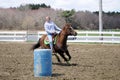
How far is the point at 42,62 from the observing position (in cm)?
1277

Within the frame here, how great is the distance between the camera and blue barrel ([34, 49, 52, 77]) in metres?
12.6

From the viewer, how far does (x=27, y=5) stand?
78.2 meters

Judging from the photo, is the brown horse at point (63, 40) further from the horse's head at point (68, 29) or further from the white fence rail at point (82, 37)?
the white fence rail at point (82, 37)

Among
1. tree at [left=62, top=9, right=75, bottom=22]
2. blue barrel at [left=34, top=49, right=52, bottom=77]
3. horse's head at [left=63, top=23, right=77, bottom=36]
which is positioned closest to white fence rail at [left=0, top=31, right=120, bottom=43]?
horse's head at [left=63, top=23, right=77, bottom=36]

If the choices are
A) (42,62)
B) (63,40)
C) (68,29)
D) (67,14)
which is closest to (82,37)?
(63,40)

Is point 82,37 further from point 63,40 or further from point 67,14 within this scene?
point 67,14

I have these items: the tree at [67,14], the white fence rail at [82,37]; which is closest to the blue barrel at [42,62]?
the white fence rail at [82,37]

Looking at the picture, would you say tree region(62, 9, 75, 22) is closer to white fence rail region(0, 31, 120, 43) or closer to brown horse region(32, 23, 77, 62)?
white fence rail region(0, 31, 120, 43)

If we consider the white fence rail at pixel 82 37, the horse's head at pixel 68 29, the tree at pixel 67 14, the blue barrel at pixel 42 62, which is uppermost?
the horse's head at pixel 68 29

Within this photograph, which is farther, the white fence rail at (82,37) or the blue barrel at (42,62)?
the white fence rail at (82,37)

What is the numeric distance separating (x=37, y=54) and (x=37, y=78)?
770mm

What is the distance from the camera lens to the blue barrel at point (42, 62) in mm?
12633

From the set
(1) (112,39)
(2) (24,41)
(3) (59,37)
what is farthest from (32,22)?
(3) (59,37)

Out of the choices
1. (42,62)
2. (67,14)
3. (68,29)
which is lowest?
(67,14)
